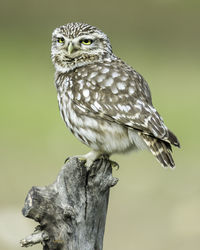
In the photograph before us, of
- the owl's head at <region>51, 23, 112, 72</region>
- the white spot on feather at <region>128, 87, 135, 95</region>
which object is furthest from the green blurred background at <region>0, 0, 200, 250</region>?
the white spot on feather at <region>128, 87, 135, 95</region>

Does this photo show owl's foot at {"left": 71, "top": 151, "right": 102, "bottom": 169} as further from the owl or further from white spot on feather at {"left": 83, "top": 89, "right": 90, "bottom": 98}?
white spot on feather at {"left": 83, "top": 89, "right": 90, "bottom": 98}

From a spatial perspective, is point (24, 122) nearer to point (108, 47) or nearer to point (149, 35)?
point (149, 35)

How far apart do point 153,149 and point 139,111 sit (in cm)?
23

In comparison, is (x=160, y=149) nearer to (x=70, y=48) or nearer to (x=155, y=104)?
(x=70, y=48)

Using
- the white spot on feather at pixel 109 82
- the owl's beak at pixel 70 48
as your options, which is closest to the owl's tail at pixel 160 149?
the white spot on feather at pixel 109 82

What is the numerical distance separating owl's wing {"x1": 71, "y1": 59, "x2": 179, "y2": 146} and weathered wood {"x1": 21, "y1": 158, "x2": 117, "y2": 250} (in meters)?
0.31

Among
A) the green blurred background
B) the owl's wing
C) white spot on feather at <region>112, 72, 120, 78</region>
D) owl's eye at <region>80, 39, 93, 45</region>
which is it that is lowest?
the owl's wing

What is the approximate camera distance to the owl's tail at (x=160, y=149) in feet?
12.1

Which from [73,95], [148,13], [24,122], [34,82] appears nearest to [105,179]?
[73,95]

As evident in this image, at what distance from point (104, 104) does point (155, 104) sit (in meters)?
6.05

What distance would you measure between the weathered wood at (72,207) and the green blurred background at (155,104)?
2.48m

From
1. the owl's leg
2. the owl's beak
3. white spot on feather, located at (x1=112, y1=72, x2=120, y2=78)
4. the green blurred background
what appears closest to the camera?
the owl's leg

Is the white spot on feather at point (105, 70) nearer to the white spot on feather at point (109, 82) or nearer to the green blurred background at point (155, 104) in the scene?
the white spot on feather at point (109, 82)

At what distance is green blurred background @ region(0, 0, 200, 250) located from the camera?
21.5 ft
